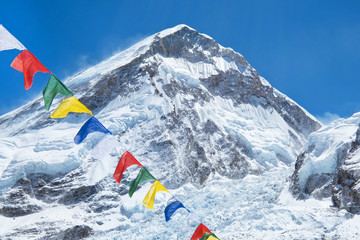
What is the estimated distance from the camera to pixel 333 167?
3653 cm

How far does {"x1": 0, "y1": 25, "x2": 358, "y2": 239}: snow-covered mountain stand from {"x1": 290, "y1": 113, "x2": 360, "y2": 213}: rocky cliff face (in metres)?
1.34

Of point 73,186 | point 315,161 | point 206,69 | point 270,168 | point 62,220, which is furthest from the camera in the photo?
point 206,69

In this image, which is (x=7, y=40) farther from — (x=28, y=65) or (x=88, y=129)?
(x=88, y=129)

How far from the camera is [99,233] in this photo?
40438mm

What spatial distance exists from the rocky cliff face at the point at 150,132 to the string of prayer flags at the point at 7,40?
28770mm

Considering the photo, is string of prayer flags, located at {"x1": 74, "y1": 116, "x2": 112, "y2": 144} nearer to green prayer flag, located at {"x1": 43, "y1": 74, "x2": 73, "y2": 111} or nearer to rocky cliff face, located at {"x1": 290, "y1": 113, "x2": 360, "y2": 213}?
green prayer flag, located at {"x1": 43, "y1": 74, "x2": 73, "y2": 111}

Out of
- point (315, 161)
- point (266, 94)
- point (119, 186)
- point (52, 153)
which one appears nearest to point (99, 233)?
point (119, 186)

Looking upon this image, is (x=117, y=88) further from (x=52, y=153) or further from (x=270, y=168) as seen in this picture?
(x=270, y=168)

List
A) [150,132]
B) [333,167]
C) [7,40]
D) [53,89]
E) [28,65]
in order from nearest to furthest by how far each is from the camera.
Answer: [7,40] → [28,65] → [53,89] → [333,167] → [150,132]

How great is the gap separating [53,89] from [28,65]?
102 centimetres

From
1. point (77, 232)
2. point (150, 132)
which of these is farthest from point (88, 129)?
point (150, 132)

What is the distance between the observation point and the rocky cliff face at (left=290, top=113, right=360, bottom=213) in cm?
3156

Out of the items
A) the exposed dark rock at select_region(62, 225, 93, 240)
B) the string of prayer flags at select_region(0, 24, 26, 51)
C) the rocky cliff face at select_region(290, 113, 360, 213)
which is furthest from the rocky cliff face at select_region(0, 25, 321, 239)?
the string of prayer flags at select_region(0, 24, 26, 51)

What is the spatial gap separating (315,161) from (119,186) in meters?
21.3
